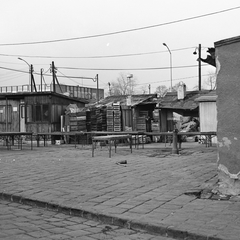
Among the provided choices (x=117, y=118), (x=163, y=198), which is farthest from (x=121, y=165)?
(x=117, y=118)

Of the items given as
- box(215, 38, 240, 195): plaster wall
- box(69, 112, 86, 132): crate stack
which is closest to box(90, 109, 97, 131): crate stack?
box(69, 112, 86, 132): crate stack

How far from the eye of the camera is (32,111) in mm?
25438

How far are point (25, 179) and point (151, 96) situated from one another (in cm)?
2089

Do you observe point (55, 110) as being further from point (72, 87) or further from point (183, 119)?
point (72, 87)

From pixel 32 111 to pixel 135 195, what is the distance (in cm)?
2067

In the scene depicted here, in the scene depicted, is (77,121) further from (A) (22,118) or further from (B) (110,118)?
(A) (22,118)

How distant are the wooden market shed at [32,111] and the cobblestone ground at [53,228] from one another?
2011cm

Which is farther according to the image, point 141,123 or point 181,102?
point 181,102

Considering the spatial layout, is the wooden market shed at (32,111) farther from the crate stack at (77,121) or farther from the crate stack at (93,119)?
the crate stack at (93,119)

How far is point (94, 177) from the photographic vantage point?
7809 mm

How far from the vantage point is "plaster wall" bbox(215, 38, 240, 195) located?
5.59 meters

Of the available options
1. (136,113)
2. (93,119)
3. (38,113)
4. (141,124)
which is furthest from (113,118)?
(38,113)

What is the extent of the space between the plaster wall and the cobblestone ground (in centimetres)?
206

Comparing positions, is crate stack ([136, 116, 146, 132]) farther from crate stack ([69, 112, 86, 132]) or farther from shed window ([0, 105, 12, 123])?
shed window ([0, 105, 12, 123])
